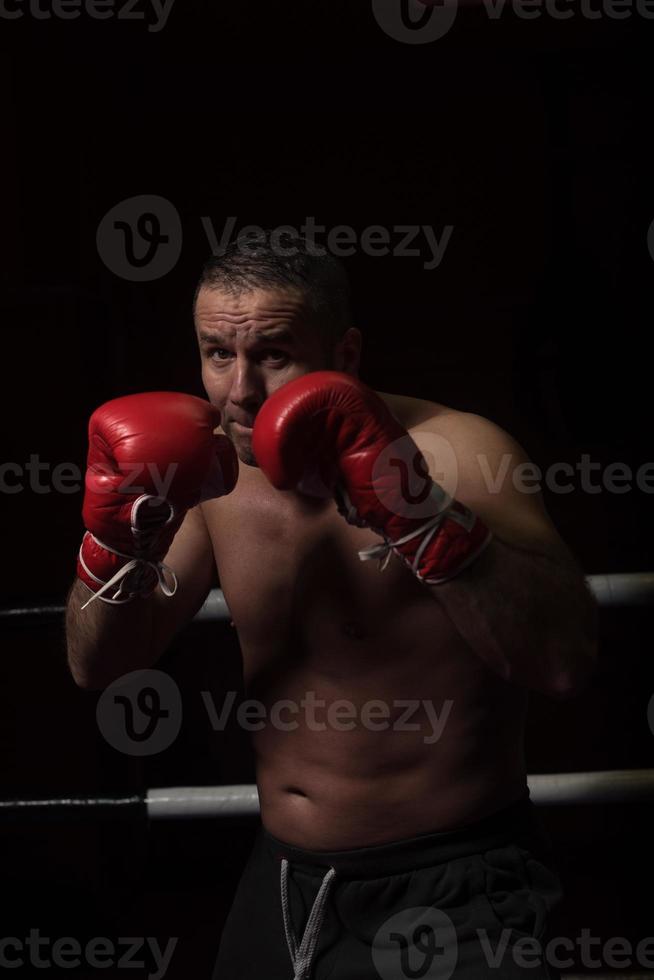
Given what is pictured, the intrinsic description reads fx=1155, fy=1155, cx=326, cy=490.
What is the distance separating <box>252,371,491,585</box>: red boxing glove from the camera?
1.21 metres

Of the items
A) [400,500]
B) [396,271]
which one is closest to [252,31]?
[396,271]

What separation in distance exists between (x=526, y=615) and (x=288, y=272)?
0.51 metres

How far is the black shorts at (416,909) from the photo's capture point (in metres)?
1.31

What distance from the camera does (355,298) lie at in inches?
95.4

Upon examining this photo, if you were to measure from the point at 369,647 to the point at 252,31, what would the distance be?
3.67 feet

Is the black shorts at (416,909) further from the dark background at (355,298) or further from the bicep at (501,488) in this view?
the dark background at (355,298)

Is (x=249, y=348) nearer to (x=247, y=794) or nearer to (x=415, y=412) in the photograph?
(x=415, y=412)

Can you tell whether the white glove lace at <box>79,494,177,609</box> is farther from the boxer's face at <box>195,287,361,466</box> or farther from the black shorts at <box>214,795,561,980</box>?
the black shorts at <box>214,795,561,980</box>

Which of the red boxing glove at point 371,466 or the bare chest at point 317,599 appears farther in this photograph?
the bare chest at point 317,599

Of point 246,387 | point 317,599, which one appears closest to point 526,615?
point 317,599

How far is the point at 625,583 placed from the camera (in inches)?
63.2

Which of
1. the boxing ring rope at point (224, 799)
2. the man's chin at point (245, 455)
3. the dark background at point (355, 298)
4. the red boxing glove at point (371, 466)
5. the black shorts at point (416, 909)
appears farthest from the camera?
the dark background at point (355, 298)

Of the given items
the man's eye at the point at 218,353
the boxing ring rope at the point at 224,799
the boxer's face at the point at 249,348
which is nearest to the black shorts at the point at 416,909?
the boxing ring rope at the point at 224,799

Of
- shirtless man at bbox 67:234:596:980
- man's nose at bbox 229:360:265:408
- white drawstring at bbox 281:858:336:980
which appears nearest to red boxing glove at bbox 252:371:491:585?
shirtless man at bbox 67:234:596:980
